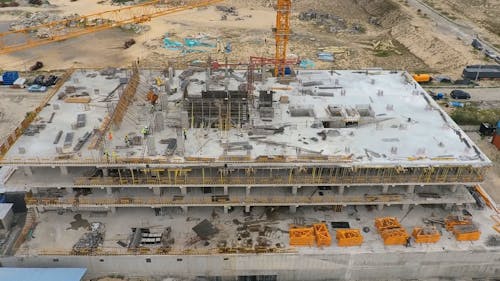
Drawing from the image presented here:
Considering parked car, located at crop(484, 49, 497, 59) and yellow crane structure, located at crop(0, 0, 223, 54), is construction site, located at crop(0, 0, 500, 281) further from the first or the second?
yellow crane structure, located at crop(0, 0, 223, 54)

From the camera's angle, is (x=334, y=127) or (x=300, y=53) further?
(x=300, y=53)

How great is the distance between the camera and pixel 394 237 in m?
35.8

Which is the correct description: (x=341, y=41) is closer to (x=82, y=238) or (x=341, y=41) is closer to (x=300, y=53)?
(x=300, y=53)

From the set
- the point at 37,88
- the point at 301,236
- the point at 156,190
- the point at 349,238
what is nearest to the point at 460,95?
the point at 349,238

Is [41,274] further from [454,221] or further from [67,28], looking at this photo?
[67,28]

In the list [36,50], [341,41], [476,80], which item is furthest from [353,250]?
[36,50]

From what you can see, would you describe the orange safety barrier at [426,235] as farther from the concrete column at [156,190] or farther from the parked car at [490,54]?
the parked car at [490,54]

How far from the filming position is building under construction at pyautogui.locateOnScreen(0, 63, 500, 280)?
35500mm

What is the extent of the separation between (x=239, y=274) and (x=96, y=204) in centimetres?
1341

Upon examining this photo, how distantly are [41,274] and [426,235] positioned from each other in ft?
102

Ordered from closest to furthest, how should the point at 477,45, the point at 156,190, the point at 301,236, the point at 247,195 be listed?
the point at 301,236, the point at 156,190, the point at 247,195, the point at 477,45

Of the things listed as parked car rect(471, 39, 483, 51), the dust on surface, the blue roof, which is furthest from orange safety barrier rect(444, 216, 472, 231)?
parked car rect(471, 39, 483, 51)

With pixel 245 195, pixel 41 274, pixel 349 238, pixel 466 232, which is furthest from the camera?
pixel 245 195

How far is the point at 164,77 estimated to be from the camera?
164 feet
